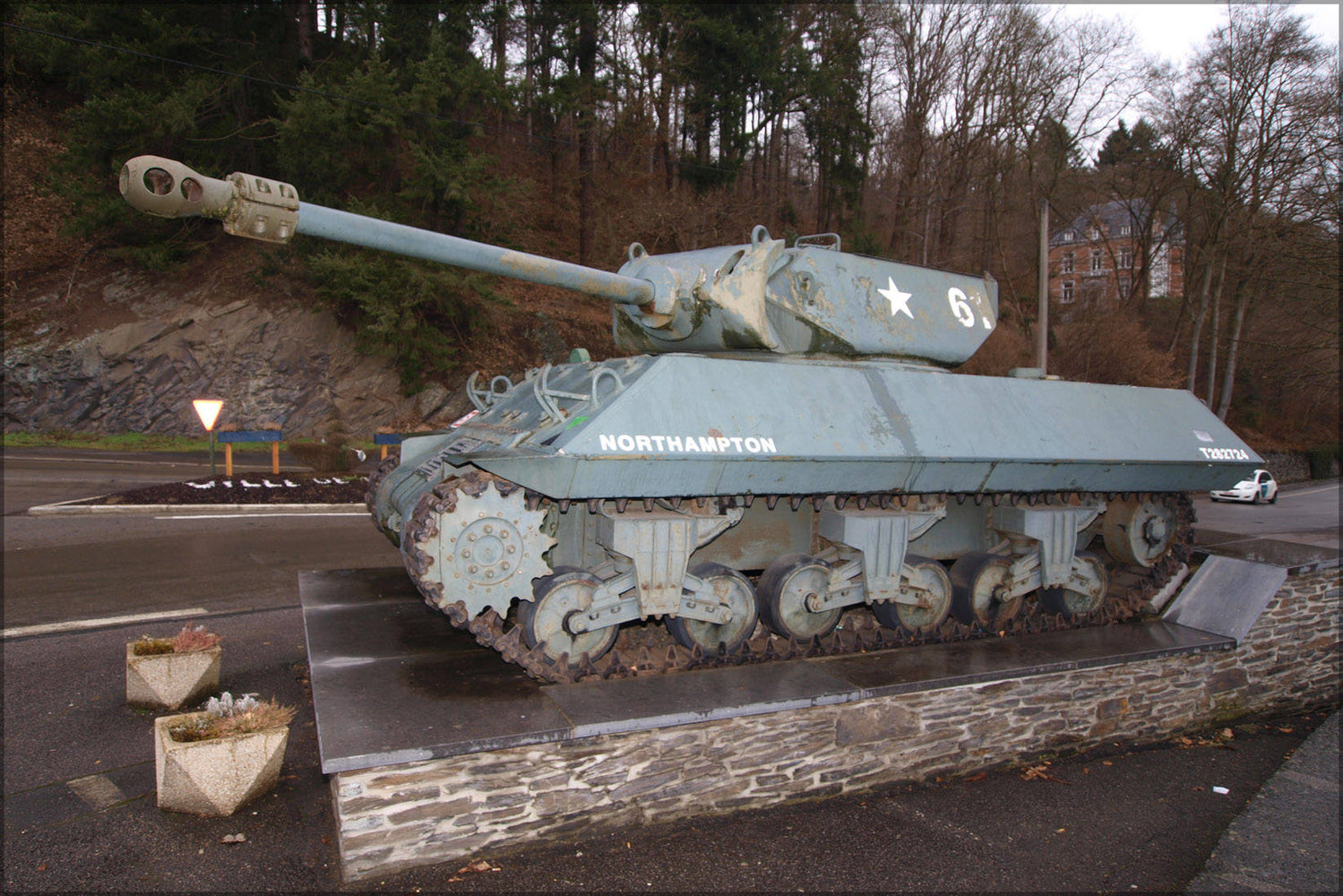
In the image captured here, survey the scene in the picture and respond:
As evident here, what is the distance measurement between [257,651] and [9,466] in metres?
13.3

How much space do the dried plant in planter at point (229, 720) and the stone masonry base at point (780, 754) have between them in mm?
737

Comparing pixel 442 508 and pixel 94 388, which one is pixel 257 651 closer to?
pixel 442 508

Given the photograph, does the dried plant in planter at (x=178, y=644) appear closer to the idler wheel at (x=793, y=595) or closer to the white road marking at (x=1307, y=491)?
the idler wheel at (x=793, y=595)

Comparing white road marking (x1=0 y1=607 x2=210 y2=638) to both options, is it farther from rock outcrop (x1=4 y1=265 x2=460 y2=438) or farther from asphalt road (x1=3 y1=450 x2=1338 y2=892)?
rock outcrop (x1=4 y1=265 x2=460 y2=438)

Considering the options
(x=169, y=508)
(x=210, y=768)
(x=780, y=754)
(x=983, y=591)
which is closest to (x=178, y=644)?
(x=210, y=768)

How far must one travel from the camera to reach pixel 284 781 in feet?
17.7

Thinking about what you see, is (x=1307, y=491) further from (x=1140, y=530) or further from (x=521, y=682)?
(x=521, y=682)

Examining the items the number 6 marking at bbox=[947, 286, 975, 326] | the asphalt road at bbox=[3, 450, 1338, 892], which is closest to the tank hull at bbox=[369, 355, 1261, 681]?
the number 6 marking at bbox=[947, 286, 975, 326]

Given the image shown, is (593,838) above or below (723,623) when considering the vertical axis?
below

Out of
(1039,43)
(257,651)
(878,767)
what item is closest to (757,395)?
(878,767)

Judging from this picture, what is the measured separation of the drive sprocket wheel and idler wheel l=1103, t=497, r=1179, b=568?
208 inches

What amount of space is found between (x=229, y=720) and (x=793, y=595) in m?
3.62

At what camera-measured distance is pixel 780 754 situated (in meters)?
5.51

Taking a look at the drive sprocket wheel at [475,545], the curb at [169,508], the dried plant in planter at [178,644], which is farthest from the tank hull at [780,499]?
the curb at [169,508]
